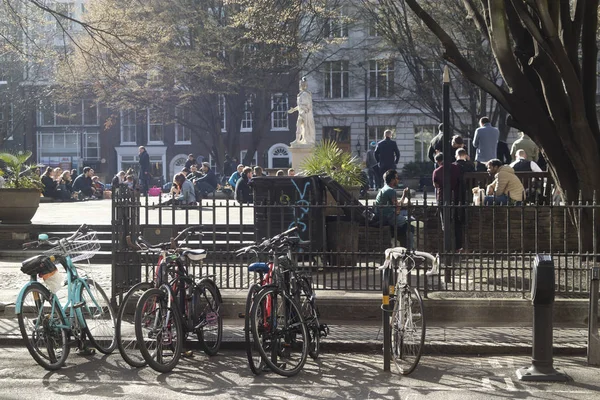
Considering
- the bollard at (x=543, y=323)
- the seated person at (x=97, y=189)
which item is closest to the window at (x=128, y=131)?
the seated person at (x=97, y=189)

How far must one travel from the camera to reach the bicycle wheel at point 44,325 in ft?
27.9

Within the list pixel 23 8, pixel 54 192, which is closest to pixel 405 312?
pixel 54 192

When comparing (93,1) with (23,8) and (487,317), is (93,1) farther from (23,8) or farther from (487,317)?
(487,317)

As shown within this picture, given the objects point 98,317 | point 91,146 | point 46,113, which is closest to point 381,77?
point 91,146

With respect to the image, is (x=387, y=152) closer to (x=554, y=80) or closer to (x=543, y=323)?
(x=554, y=80)

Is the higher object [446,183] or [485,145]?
[485,145]

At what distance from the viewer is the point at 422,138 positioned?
59375mm

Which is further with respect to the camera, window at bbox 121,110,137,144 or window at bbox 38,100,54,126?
window at bbox 121,110,137,144

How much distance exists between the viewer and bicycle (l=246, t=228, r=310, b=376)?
8164mm

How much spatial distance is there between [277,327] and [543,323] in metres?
2.27

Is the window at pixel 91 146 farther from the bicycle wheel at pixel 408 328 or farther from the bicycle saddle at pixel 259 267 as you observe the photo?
the bicycle wheel at pixel 408 328

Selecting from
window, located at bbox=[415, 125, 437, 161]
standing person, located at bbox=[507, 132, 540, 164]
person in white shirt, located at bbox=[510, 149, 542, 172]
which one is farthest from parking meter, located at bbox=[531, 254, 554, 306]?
window, located at bbox=[415, 125, 437, 161]

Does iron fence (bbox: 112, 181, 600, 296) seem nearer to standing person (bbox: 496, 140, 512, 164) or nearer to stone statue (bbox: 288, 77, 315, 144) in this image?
standing person (bbox: 496, 140, 512, 164)

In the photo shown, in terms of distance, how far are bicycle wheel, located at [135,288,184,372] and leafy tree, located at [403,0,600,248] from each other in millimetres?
7155
